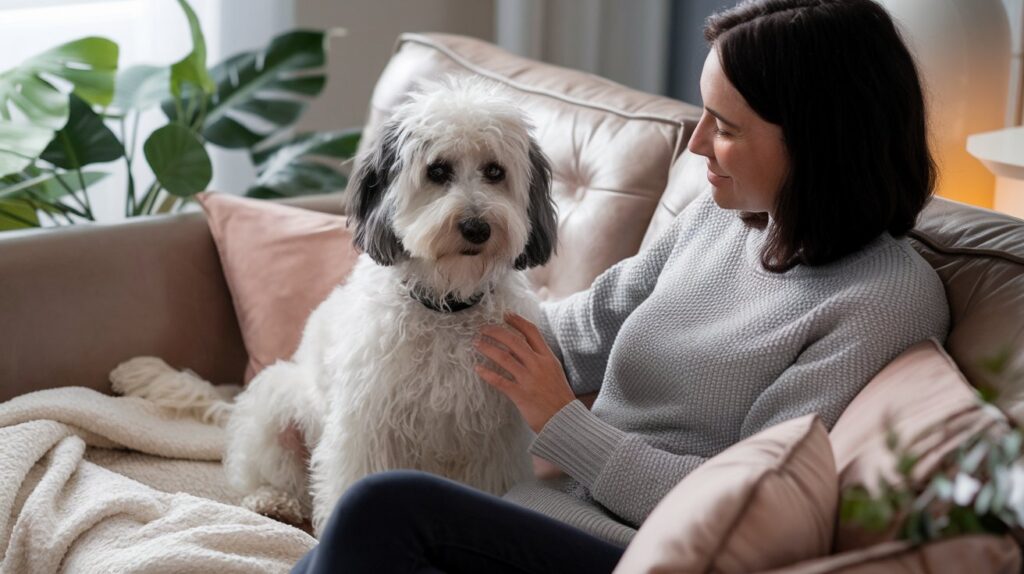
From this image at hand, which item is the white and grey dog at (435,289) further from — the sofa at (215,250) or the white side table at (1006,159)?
the white side table at (1006,159)

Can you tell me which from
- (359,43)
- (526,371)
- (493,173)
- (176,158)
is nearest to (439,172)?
(493,173)

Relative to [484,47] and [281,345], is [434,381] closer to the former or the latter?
[281,345]

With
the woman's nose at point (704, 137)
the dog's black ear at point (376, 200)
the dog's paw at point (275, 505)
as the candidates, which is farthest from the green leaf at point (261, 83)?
the woman's nose at point (704, 137)

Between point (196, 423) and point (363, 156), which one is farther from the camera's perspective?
point (196, 423)

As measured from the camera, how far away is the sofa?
214 cm

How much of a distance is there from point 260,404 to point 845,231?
114 cm

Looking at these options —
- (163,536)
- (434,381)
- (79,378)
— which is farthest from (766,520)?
(79,378)

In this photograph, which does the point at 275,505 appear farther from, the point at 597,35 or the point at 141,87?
the point at 597,35

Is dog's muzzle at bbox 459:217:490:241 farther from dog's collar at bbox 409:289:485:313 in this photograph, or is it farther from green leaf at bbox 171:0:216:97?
green leaf at bbox 171:0:216:97

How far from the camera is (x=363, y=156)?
1.82 metres

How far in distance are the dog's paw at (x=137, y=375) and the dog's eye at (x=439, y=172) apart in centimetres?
96

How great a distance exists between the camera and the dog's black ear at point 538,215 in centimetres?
179

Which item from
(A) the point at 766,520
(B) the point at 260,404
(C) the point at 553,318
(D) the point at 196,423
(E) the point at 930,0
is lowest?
(D) the point at 196,423

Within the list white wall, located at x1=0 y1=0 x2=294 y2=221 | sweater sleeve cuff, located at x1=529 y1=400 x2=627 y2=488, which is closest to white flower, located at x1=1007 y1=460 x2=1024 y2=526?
sweater sleeve cuff, located at x1=529 y1=400 x2=627 y2=488
